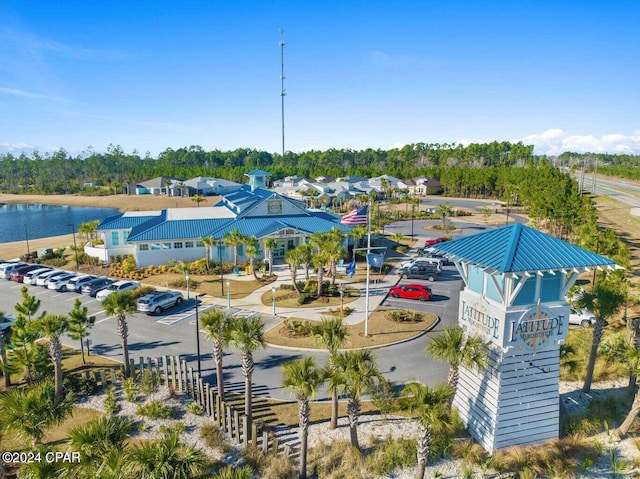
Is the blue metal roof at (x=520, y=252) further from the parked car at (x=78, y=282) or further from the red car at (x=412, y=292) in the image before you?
the parked car at (x=78, y=282)

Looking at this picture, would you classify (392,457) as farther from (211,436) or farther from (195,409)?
(195,409)

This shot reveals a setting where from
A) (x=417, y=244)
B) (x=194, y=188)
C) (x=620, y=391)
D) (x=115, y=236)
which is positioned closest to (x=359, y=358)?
(x=620, y=391)

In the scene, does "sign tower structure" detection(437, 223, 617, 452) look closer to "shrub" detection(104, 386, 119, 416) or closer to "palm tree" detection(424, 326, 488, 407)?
"palm tree" detection(424, 326, 488, 407)

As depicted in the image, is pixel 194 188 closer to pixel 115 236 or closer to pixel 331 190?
pixel 331 190

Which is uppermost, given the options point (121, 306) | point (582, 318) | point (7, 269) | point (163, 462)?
point (121, 306)

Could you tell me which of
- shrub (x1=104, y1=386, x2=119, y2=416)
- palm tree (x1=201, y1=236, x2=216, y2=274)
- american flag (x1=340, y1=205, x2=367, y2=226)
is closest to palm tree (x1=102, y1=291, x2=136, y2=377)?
shrub (x1=104, y1=386, x2=119, y2=416)

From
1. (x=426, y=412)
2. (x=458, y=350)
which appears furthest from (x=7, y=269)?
(x=426, y=412)
